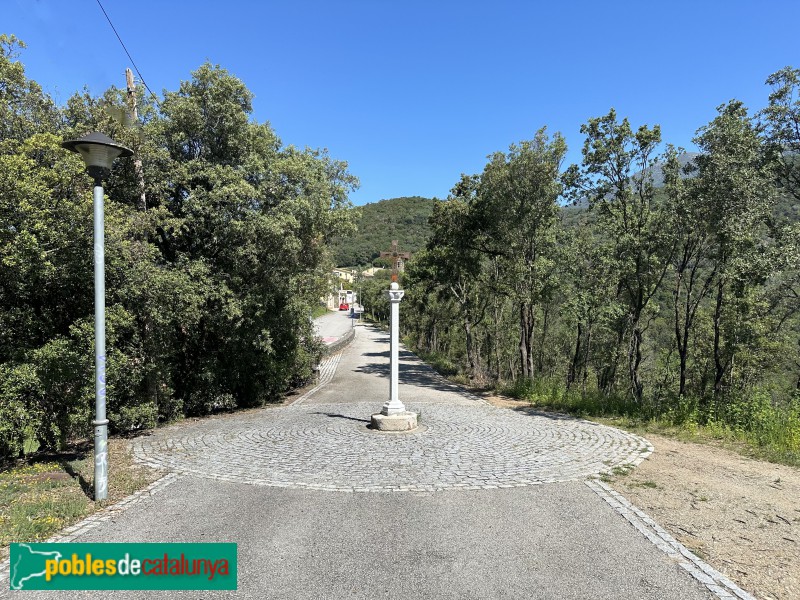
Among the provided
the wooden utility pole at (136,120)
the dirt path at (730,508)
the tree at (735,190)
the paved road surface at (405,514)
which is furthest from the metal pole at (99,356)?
the tree at (735,190)

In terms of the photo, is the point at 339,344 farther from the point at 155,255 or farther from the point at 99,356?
the point at 99,356

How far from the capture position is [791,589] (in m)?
3.34

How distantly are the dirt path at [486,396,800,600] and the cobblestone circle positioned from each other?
0.64m

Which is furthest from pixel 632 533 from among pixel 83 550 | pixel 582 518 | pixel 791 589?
pixel 83 550

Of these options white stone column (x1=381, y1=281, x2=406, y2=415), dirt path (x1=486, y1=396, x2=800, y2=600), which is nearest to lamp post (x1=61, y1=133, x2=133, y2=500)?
white stone column (x1=381, y1=281, x2=406, y2=415)

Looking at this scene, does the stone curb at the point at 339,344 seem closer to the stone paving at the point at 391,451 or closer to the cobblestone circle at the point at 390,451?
the stone paving at the point at 391,451

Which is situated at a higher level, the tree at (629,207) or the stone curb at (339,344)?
the tree at (629,207)

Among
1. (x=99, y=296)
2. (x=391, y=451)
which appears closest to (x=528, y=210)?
(x=391, y=451)

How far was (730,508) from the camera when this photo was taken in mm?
4859

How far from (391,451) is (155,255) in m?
5.87

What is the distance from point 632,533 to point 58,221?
789cm

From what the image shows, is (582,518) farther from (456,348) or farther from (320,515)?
(456,348)

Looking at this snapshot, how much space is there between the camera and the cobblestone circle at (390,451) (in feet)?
19.3

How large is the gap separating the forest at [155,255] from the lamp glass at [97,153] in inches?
56.5
